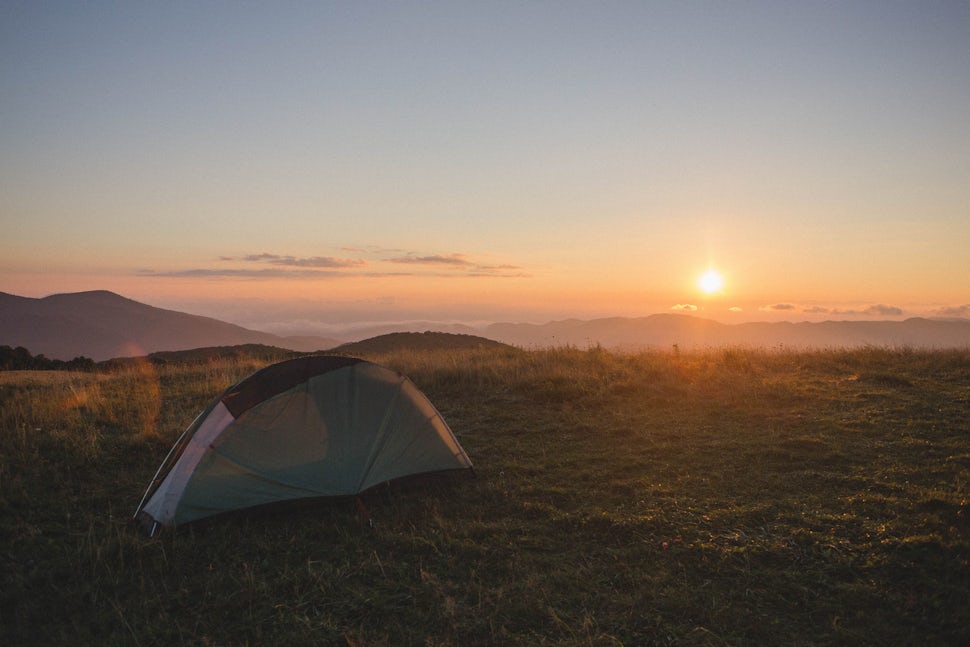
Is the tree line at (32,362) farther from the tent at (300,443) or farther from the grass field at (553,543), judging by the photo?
the tent at (300,443)

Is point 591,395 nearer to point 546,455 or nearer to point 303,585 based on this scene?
point 546,455

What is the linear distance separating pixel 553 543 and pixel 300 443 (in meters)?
3.31

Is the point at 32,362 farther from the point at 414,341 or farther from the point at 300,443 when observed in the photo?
the point at 300,443

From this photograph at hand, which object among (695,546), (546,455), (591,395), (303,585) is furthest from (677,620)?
(591,395)

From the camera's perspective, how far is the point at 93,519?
688 cm

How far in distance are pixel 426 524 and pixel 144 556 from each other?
2.92 meters

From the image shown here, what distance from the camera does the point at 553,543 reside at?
6141 millimetres

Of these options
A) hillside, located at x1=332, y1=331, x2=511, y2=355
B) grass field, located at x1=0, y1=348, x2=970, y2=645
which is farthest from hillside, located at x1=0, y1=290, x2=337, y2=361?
grass field, located at x1=0, y1=348, x2=970, y2=645

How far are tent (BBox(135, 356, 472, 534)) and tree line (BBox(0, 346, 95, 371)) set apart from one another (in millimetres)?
22574

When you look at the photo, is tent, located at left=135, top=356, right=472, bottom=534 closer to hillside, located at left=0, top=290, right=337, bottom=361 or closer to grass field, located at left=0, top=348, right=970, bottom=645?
grass field, located at left=0, top=348, right=970, bottom=645

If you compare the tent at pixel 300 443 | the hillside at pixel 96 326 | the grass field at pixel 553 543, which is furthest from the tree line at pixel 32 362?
the hillside at pixel 96 326

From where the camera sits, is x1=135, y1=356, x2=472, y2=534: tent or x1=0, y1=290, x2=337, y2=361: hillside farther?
x1=0, y1=290, x2=337, y2=361: hillside

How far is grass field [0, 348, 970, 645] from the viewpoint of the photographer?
187 inches

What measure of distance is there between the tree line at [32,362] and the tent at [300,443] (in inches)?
889
